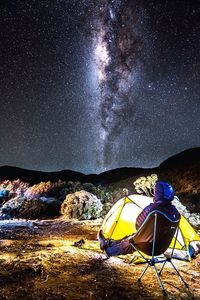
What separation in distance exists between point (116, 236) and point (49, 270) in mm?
2767

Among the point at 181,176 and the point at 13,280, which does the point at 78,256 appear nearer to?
the point at 13,280

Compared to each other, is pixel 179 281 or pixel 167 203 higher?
pixel 167 203

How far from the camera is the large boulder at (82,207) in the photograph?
14.7 metres

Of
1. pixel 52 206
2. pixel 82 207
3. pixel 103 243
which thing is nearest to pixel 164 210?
pixel 103 243

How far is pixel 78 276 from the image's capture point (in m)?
4.88

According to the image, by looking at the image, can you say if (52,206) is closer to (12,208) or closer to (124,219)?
(12,208)

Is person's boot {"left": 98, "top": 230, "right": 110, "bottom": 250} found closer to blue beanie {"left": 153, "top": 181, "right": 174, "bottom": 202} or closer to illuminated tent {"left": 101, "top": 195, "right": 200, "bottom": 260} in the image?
illuminated tent {"left": 101, "top": 195, "right": 200, "bottom": 260}

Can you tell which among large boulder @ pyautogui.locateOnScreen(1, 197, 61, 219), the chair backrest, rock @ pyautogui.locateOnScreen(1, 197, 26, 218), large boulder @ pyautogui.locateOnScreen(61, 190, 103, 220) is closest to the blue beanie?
the chair backrest

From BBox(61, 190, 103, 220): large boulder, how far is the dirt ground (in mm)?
7485

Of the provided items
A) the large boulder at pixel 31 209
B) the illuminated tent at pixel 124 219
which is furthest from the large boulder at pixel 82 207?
the illuminated tent at pixel 124 219

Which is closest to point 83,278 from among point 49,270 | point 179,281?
point 49,270

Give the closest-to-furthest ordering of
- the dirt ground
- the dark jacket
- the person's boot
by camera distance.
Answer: the dirt ground → the dark jacket → the person's boot

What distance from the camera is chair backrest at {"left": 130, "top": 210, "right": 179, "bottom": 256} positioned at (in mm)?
4371

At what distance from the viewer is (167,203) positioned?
460 centimetres
